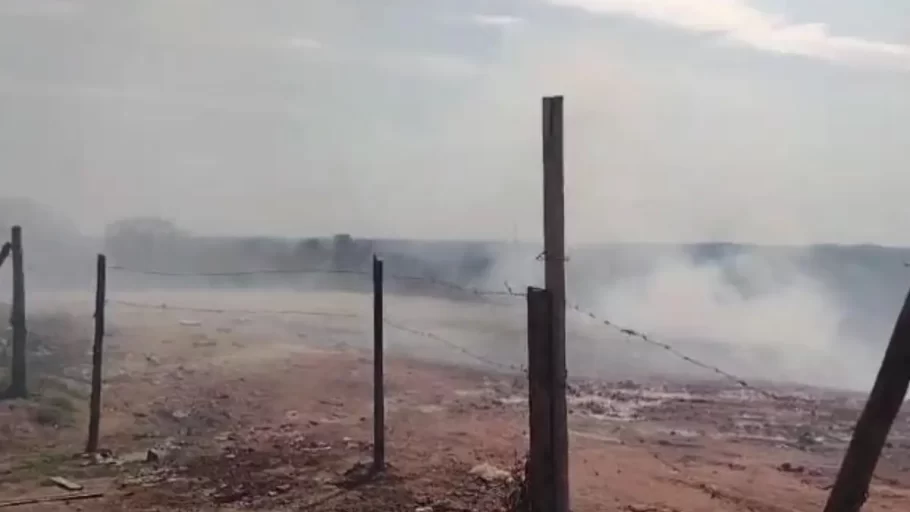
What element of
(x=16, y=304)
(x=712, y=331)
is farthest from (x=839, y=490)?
(x=712, y=331)

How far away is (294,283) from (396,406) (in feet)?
42.8

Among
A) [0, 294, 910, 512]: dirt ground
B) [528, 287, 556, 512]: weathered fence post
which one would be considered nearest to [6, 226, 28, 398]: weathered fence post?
[0, 294, 910, 512]: dirt ground

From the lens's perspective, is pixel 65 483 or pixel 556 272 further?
pixel 65 483

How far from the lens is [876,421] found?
10.0ft

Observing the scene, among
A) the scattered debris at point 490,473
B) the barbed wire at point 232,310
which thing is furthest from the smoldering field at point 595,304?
the scattered debris at point 490,473

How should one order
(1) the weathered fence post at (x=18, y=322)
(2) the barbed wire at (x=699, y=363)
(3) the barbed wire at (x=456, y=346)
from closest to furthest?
(2) the barbed wire at (x=699, y=363)
(1) the weathered fence post at (x=18, y=322)
(3) the barbed wire at (x=456, y=346)

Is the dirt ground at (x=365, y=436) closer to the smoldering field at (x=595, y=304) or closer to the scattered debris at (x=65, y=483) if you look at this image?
the scattered debris at (x=65, y=483)

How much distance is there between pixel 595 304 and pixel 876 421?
16.9 m

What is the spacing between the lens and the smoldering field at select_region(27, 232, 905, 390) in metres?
13.7

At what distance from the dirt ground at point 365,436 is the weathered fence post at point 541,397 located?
4.56 feet

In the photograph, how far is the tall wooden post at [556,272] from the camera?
177 inches

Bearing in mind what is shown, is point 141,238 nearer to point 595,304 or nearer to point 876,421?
point 595,304

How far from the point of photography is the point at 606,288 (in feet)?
72.8

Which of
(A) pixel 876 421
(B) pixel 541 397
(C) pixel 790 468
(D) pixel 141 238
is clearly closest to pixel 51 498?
(B) pixel 541 397
